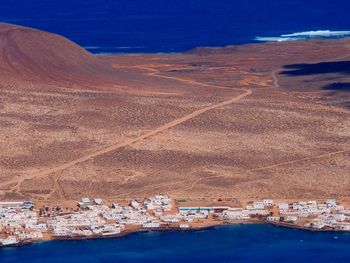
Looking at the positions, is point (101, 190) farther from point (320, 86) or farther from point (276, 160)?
point (320, 86)

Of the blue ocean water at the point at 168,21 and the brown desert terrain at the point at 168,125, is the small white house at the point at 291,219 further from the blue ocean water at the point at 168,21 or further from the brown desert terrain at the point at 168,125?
the blue ocean water at the point at 168,21

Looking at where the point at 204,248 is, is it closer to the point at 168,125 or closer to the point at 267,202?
the point at 267,202

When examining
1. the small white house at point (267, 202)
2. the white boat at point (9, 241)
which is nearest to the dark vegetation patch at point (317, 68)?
the small white house at point (267, 202)

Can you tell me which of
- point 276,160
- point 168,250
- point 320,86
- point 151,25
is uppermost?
point 151,25

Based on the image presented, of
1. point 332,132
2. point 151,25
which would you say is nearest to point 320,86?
point 332,132

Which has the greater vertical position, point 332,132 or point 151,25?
point 151,25

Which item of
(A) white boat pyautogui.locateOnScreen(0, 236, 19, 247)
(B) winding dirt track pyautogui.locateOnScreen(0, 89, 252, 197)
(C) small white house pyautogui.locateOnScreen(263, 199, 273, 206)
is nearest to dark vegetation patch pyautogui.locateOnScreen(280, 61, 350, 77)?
(B) winding dirt track pyautogui.locateOnScreen(0, 89, 252, 197)
